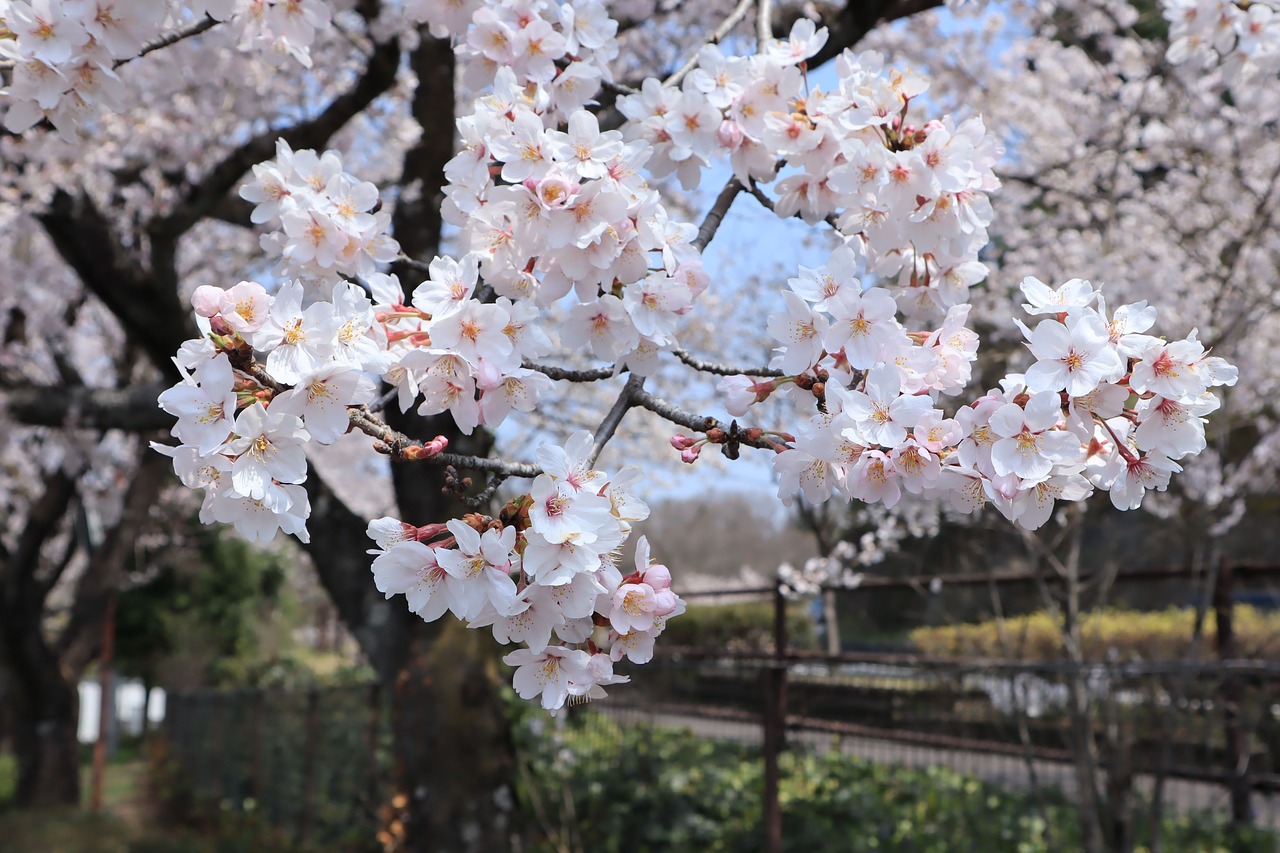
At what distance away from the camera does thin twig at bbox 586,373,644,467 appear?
1354 millimetres

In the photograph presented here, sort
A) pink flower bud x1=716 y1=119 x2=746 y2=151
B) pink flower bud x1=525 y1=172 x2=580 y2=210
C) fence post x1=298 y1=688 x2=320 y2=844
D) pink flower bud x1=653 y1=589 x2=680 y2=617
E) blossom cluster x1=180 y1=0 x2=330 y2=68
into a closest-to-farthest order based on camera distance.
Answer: pink flower bud x1=653 y1=589 x2=680 y2=617
pink flower bud x1=525 y1=172 x2=580 y2=210
pink flower bud x1=716 y1=119 x2=746 y2=151
blossom cluster x1=180 y1=0 x2=330 y2=68
fence post x1=298 y1=688 x2=320 y2=844

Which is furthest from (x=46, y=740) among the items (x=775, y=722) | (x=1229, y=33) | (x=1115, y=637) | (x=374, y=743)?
(x=1229, y=33)

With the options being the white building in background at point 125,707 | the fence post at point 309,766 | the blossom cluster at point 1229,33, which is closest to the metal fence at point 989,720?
the fence post at point 309,766

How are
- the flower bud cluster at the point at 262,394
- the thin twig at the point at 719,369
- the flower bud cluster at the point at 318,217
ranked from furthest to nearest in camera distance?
the flower bud cluster at the point at 318,217
the thin twig at the point at 719,369
the flower bud cluster at the point at 262,394

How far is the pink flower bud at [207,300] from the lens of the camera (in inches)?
49.6

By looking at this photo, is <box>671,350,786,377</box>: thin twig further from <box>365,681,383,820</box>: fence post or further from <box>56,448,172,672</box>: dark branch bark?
<box>56,448,172,672</box>: dark branch bark

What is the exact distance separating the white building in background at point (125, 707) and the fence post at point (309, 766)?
47.9 feet

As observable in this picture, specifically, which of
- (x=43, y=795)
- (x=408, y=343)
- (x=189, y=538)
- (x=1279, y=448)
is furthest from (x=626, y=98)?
(x=189, y=538)

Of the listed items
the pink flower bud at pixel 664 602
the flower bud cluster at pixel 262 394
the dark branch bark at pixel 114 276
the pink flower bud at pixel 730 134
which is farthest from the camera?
the dark branch bark at pixel 114 276

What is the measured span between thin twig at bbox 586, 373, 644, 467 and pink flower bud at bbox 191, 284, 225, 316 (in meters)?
0.50

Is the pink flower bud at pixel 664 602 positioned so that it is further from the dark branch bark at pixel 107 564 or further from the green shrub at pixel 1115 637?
the dark branch bark at pixel 107 564

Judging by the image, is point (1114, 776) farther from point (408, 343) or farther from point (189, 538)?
point (189, 538)

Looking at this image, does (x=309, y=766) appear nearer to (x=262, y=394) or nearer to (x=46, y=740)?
(x=46, y=740)

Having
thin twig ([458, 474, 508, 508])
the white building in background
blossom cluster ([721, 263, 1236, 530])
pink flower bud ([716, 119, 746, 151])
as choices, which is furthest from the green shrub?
the white building in background
